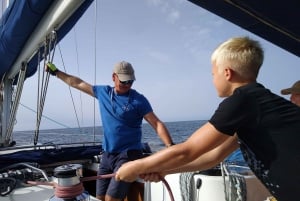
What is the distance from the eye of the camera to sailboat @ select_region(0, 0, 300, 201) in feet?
5.63

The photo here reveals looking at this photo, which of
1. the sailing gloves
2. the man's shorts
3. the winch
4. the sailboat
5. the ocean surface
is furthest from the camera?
the ocean surface

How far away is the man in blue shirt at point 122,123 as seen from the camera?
2.62 meters

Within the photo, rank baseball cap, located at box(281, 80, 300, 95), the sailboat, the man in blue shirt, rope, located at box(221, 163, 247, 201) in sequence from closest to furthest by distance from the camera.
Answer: the sailboat, rope, located at box(221, 163, 247, 201), baseball cap, located at box(281, 80, 300, 95), the man in blue shirt

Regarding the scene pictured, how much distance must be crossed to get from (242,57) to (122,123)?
153 cm

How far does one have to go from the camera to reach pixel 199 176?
2.09 metres

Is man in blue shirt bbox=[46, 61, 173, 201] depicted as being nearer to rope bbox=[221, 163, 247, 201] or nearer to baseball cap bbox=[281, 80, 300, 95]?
rope bbox=[221, 163, 247, 201]

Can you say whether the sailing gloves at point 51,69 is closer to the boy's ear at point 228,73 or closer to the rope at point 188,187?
the rope at point 188,187

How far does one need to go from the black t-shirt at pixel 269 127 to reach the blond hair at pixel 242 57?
91mm

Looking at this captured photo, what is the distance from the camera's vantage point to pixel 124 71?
8.65ft

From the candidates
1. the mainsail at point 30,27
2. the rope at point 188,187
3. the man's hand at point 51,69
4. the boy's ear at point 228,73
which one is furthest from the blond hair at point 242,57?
the man's hand at point 51,69

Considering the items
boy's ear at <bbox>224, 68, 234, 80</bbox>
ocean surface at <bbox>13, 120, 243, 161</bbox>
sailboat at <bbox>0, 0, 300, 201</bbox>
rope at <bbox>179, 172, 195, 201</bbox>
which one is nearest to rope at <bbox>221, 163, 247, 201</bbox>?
sailboat at <bbox>0, 0, 300, 201</bbox>

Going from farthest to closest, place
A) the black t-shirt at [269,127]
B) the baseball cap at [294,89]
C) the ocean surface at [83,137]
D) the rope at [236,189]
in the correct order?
1. the ocean surface at [83,137]
2. the baseball cap at [294,89]
3. the rope at [236,189]
4. the black t-shirt at [269,127]

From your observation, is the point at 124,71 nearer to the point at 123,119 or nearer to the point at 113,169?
the point at 123,119

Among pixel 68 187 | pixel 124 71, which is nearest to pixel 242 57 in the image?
pixel 68 187
